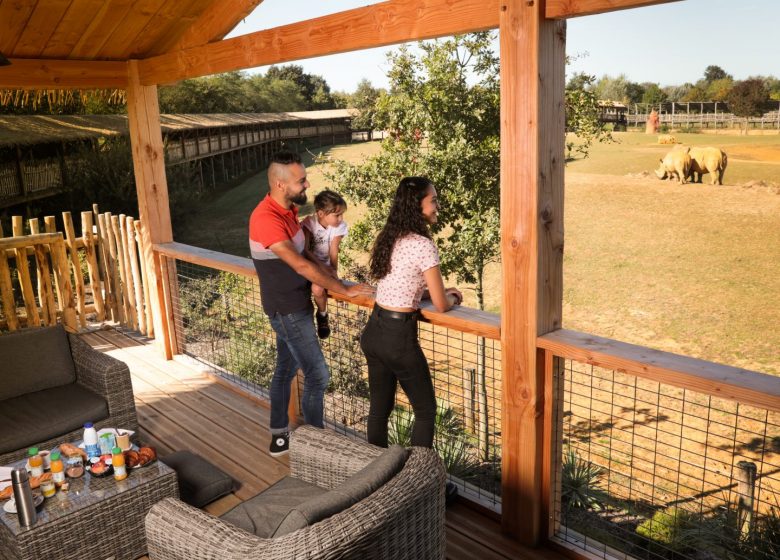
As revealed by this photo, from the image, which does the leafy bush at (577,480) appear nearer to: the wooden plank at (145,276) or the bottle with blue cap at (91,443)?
the bottle with blue cap at (91,443)

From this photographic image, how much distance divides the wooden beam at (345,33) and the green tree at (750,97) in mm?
40593

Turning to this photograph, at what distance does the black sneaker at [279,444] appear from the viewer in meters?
3.82

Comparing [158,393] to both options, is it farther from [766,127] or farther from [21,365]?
[766,127]

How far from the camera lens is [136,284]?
6316mm

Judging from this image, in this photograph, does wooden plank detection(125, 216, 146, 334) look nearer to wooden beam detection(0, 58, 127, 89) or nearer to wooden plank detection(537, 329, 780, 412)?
wooden beam detection(0, 58, 127, 89)

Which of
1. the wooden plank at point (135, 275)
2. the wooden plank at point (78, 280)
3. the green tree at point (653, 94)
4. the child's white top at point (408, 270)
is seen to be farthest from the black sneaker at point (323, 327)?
the green tree at point (653, 94)

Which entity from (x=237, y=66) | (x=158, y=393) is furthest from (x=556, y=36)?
(x=158, y=393)

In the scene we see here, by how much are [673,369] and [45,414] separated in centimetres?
313

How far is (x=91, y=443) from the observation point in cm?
303

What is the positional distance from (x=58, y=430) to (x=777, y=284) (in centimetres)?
2589

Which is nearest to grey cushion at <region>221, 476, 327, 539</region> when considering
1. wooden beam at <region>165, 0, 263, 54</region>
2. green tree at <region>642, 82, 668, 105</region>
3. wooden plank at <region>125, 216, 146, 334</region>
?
wooden beam at <region>165, 0, 263, 54</region>

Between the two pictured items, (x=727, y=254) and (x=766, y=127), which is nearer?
(x=727, y=254)

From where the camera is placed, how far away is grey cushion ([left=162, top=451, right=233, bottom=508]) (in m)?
3.37

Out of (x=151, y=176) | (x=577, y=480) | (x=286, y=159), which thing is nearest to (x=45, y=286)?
(x=151, y=176)
